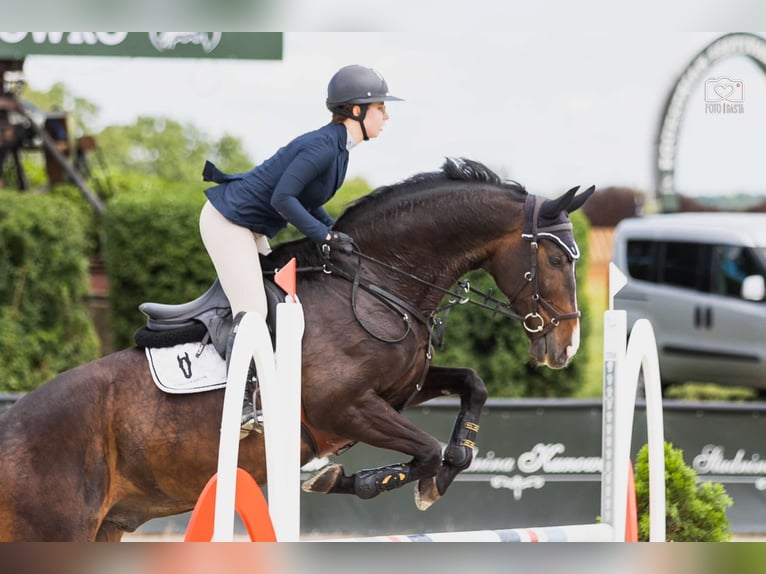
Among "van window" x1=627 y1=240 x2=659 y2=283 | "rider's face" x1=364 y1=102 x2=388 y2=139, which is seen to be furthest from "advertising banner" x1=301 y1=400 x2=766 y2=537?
"van window" x1=627 y1=240 x2=659 y2=283

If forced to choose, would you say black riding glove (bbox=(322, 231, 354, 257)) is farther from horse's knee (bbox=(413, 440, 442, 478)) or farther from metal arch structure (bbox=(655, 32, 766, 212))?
metal arch structure (bbox=(655, 32, 766, 212))

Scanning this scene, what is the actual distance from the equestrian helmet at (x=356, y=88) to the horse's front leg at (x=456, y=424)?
1.11 metres

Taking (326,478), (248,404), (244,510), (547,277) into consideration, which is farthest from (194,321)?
(547,277)

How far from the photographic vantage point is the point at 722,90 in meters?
5.83

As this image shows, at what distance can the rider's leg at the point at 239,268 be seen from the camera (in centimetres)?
398

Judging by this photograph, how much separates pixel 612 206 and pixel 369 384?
33.3 ft

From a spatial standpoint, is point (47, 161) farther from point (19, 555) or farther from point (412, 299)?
point (19, 555)

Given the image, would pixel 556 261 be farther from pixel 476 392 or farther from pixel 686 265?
pixel 686 265

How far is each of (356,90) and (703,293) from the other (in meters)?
8.02

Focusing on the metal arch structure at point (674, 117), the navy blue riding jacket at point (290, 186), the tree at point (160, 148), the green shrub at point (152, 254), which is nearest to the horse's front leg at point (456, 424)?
the navy blue riding jacket at point (290, 186)

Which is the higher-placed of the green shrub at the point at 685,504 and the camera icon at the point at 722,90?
the camera icon at the point at 722,90

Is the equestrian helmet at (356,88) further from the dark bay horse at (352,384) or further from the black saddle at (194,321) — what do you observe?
the black saddle at (194,321)

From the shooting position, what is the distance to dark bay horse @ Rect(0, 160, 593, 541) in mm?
3943
